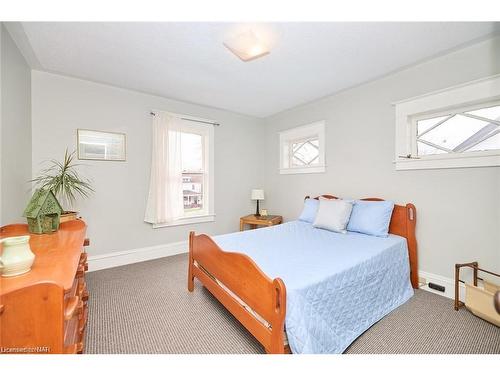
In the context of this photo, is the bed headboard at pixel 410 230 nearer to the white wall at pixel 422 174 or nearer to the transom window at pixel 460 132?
the white wall at pixel 422 174

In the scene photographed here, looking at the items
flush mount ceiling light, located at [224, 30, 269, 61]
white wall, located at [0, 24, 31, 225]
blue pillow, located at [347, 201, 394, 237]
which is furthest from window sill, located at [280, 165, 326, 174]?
white wall, located at [0, 24, 31, 225]

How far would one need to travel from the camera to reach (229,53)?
6.89 feet

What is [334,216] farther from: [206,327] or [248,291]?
[206,327]

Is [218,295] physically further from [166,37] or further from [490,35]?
[490,35]

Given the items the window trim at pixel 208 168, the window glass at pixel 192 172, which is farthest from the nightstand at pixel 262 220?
the window glass at pixel 192 172

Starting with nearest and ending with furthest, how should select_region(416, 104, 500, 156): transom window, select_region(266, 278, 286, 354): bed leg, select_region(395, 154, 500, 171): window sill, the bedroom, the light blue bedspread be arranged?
1. select_region(266, 278, 286, 354): bed leg
2. the light blue bedspread
3. the bedroom
4. select_region(395, 154, 500, 171): window sill
5. select_region(416, 104, 500, 156): transom window

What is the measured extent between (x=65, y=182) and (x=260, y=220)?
2.59m

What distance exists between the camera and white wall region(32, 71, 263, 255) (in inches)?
99.3

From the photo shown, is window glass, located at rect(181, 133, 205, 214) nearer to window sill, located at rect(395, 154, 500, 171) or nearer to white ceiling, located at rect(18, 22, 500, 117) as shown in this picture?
white ceiling, located at rect(18, 22, 500, 117)

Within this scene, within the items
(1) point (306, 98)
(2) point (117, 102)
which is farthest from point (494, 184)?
(2) point (117, 102)

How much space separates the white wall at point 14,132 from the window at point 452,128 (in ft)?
12.2

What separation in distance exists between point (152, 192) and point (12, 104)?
5.33 ft

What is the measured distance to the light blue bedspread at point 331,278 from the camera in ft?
4.18
